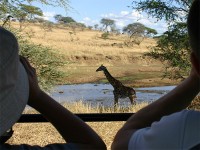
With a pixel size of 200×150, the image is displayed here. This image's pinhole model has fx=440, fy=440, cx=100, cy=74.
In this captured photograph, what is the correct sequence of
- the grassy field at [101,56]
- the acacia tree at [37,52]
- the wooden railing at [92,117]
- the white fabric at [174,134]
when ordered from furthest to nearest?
the grassy field at [101,56], the acacia tree at [37,52], the wooden railing at [92,117], the white fabric at [174,134]

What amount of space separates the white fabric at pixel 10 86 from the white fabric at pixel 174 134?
159 mm

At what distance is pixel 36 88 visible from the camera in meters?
0.69

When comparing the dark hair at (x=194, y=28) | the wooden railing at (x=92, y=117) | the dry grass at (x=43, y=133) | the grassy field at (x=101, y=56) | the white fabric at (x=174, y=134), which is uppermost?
the dark hair at (x=194, y=28)

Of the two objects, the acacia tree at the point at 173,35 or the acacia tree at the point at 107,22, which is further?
the acacia tree at the point at 107,22

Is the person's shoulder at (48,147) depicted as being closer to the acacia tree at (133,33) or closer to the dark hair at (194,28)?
the dark hair at (194,28)

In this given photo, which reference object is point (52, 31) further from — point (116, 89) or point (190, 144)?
point (190, 144)

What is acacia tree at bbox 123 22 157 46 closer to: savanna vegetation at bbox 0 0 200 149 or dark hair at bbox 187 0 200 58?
savanna vegetation at bbox 0 0 200 149

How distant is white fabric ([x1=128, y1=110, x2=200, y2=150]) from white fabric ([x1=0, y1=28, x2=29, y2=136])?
0.52ft

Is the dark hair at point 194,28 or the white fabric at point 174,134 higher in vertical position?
the dark hair at point 194,28

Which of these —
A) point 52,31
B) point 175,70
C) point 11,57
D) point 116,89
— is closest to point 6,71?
point 11,57

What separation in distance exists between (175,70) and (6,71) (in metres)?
7.21

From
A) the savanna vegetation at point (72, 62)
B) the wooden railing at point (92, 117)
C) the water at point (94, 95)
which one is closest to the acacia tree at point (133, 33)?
the savanna vegetation at point (72, 62)

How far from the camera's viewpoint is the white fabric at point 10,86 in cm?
56

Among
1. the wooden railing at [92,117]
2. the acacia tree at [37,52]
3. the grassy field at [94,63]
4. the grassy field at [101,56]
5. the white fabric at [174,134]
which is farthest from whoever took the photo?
the grassy field at [101,56]
